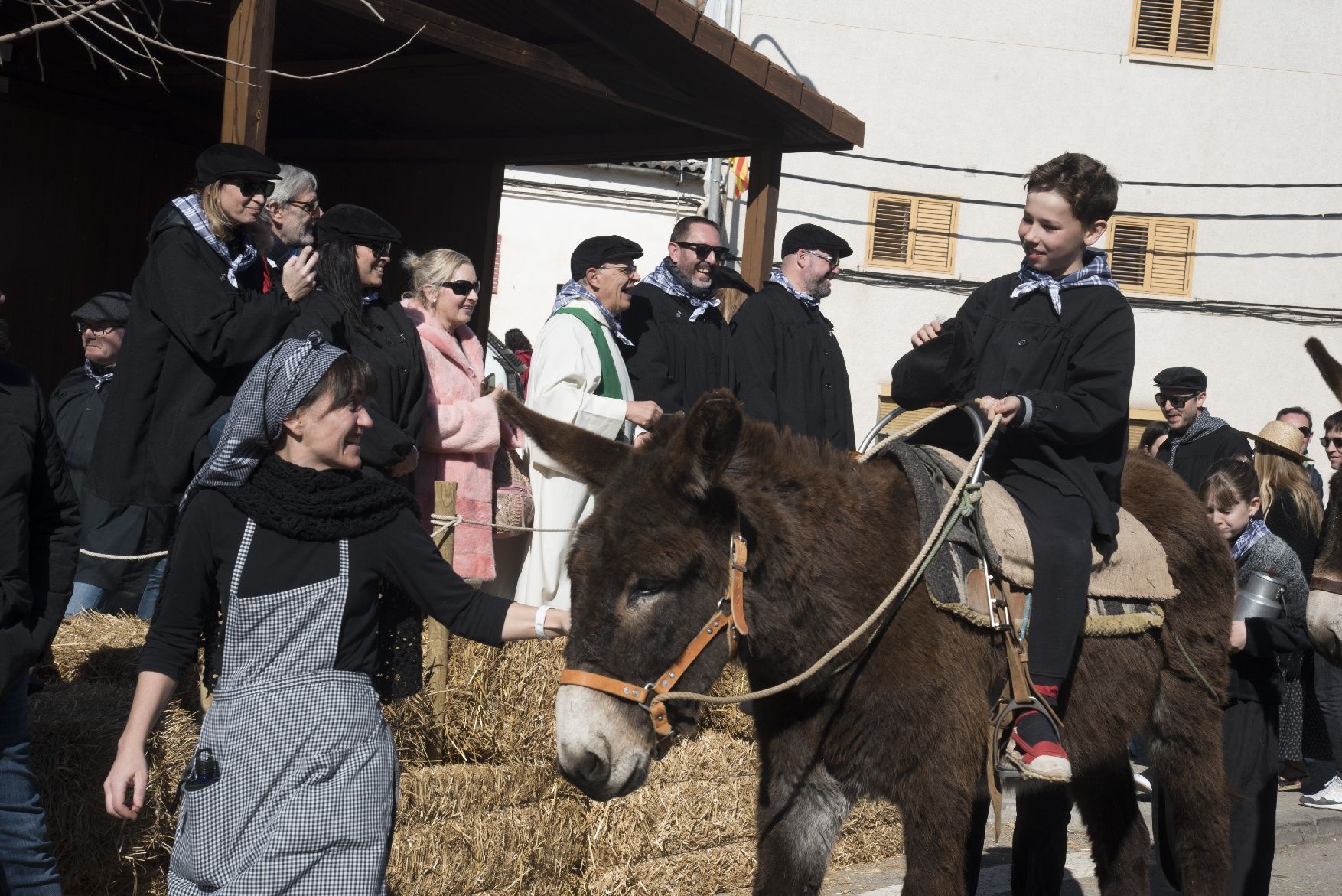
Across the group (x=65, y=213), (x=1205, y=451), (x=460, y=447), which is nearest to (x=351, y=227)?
(x=460, y=447)

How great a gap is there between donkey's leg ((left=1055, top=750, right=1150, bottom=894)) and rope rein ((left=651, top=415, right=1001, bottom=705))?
1.77 m

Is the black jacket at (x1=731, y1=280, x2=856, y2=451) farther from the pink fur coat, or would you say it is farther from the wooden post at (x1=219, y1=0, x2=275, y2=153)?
the wooden post at (x1=219, y1=0, x2=275, y2=153)

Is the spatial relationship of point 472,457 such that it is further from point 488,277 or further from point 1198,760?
point 488,277

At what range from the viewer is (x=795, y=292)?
7250mm

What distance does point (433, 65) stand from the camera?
8.47 metres

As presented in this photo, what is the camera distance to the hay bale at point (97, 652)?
5156 millimetres

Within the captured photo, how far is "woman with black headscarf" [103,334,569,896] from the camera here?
3412 millimetres

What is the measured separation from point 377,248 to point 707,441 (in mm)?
2964

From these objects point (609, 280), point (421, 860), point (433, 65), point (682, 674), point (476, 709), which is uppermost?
point (433, 65)

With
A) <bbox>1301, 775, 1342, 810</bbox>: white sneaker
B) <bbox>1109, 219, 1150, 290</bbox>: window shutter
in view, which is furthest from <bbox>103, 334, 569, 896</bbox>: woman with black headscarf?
<bbox>1109, 219, 1150, 290</bbox>: window shutter

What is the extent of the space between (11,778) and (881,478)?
2.91 meters

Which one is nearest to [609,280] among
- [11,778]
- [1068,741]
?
[1068,741]

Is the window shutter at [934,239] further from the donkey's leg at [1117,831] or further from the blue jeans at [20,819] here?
the blue jeans at [20,819]

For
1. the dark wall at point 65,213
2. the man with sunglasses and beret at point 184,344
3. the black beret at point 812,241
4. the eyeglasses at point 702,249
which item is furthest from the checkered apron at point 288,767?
the dark wall at point 65,213
